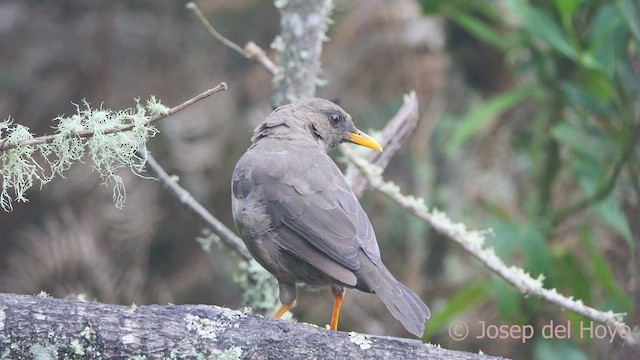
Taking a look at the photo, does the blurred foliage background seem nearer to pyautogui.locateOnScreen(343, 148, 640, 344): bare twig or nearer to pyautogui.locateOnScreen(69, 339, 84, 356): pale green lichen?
pyautogui.locateOnScreen(343, 148, 640, 344): bare twig

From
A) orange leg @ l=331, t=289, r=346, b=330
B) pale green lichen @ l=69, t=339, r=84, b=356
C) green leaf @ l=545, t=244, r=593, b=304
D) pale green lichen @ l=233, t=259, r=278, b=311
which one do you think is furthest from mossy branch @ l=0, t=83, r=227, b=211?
green leaf @ l=545, t=244, r=593, b=304

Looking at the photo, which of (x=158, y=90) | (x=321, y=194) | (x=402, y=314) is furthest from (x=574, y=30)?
(x=158, y=90)

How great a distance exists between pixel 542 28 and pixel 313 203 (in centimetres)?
246

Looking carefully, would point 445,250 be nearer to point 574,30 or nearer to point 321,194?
point 574,30

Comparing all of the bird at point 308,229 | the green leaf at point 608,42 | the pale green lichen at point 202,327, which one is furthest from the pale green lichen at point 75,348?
the green leaf at point 608,42

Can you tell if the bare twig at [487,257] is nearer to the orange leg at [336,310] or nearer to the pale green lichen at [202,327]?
the orange leg at [336,310]

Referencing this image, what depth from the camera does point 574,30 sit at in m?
5.95

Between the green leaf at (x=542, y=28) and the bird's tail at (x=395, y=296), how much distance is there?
246 centimetres

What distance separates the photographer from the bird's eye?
487 cm

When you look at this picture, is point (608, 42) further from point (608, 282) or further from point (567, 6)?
point (608, 282)

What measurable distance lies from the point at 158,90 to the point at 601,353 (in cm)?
Result: 445

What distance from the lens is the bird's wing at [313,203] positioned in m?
3.88

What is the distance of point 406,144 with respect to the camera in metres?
7.80

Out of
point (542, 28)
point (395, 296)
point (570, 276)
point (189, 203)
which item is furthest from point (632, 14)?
point (189, 203)
